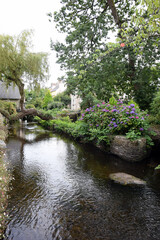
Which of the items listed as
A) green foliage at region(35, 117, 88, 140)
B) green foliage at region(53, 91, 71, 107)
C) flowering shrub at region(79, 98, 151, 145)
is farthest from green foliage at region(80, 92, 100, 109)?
green foliage at region(53, 91, 71, 107)

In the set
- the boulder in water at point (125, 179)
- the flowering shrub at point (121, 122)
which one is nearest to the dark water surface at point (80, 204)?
the boulder in water at point (125, 179)

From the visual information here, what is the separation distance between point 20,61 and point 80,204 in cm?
1309

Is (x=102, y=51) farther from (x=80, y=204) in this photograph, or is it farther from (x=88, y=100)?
(x=80, y=204)

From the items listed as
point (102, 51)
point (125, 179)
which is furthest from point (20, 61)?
point (125, 179)

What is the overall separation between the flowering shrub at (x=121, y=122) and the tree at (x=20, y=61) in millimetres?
8429

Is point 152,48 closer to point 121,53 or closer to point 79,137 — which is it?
point 121,53

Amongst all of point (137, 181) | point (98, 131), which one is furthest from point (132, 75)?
point (137, 181)

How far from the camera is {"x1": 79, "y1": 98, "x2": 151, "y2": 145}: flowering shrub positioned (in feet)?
22.5

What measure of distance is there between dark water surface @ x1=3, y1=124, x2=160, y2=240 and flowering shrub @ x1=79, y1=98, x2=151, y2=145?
5.19 ft

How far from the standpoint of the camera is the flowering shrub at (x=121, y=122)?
22.5 ft

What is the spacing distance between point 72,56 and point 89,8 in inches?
139

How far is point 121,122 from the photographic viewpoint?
7.00m

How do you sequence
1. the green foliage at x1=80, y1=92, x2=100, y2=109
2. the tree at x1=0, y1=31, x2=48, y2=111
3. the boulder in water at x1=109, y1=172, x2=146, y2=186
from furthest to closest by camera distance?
the green foliage at x1=80, y1=92, x2=100, y2=109 → the tree at x1=0, y1=31, x2=48, y2=111 → the boulder in water at x1=109, y1=172, x2=146, y2=186

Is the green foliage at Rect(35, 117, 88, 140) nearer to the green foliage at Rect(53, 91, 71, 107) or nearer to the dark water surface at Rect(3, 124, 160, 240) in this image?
the dark water surface at Rect(3, 124, 160, 240)
